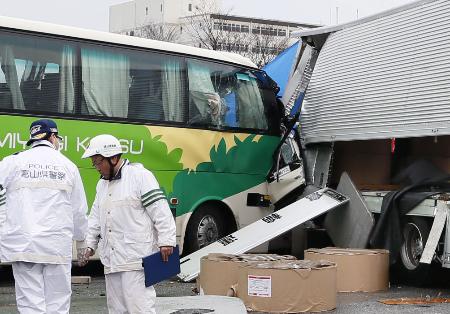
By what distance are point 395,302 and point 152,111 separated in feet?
15.1

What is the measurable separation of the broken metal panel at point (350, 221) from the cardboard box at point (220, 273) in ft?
7.57

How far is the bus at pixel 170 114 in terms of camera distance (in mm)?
11250

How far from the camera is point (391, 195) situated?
1130 centimetres

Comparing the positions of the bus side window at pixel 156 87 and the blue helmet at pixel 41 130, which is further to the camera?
the bus side window at pixel 156 87

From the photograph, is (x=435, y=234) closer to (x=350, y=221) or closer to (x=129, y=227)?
(x=350, y=221)

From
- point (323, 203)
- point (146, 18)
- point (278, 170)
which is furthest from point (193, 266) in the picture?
point (146, 18)

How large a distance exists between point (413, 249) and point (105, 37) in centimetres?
497

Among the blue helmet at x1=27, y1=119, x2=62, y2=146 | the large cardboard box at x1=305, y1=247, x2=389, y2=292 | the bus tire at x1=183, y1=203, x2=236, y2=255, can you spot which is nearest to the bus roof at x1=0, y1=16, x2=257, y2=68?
the bus tire at x1=183, y1=203, x2=236, y2=255

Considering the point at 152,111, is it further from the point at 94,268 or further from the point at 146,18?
the point at 146,18

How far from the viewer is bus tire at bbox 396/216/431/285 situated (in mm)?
10852

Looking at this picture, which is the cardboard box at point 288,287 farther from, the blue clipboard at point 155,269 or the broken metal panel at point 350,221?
the broken metal panel at point 350,221

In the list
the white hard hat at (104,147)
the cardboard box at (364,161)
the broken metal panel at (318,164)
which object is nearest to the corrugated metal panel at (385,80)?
the broken metal panel at (318,164)

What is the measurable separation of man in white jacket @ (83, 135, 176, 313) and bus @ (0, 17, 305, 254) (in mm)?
4370

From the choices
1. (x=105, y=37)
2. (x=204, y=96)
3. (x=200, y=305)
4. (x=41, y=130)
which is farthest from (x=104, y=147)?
(x=204, y=96)
